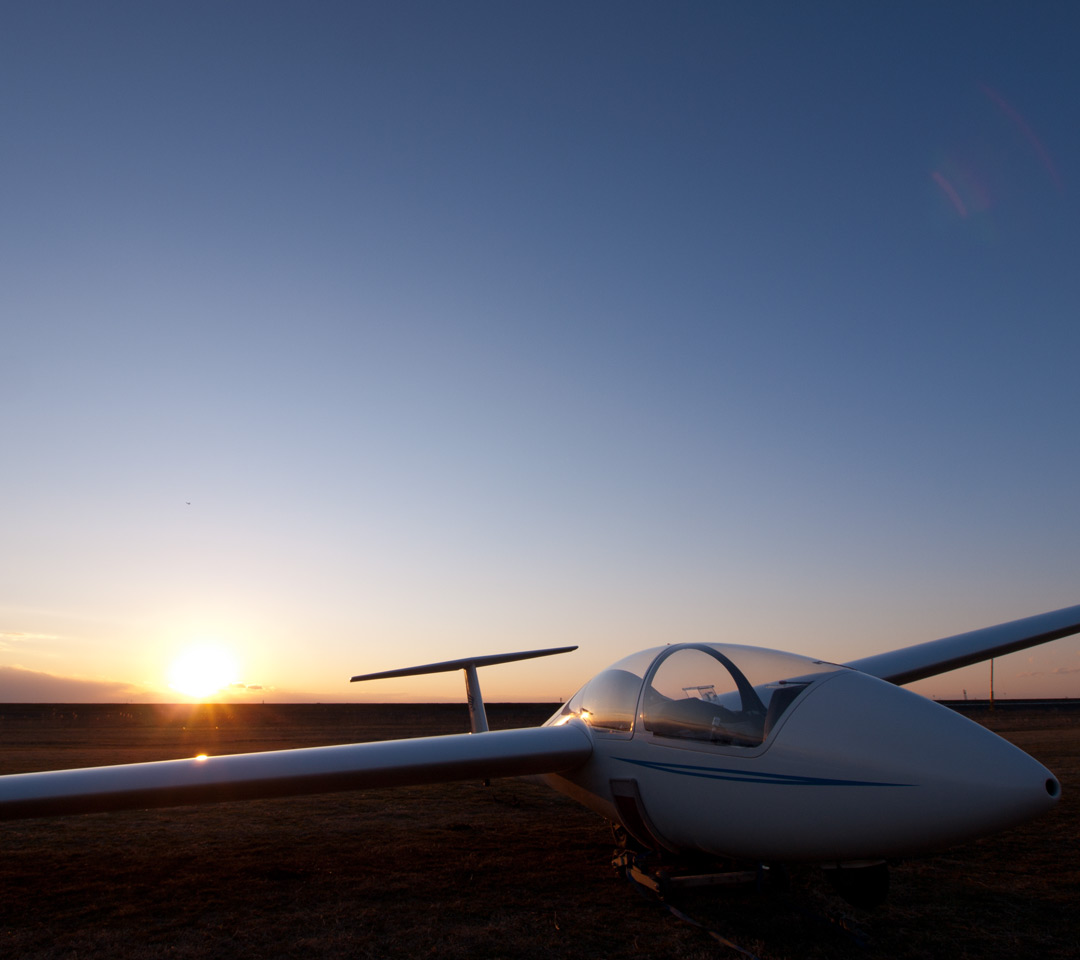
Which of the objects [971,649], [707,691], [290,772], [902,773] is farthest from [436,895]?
[971,649]

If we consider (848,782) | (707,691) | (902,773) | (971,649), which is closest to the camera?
(902,773)

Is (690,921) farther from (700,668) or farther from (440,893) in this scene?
(440,893)

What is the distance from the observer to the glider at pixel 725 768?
4.23m

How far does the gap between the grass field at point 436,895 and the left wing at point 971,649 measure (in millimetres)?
2171

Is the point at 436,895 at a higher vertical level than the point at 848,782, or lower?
lower

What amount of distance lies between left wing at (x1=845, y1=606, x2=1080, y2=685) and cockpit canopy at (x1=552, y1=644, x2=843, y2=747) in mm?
4445

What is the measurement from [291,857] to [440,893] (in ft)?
8.58

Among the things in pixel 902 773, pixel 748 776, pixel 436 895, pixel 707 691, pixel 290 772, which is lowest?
pixel 436 895

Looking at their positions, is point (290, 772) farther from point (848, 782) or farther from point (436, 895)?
point (848, 782)

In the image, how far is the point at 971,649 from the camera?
375 inches

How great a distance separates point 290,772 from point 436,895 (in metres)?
1.98

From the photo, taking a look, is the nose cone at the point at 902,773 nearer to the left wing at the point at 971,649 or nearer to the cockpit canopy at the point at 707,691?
the cockpit canopy at the point at 707,691

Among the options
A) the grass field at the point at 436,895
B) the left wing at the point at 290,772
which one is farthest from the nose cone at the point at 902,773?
the left wing at the point at 290,772

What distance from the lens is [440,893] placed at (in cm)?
685
